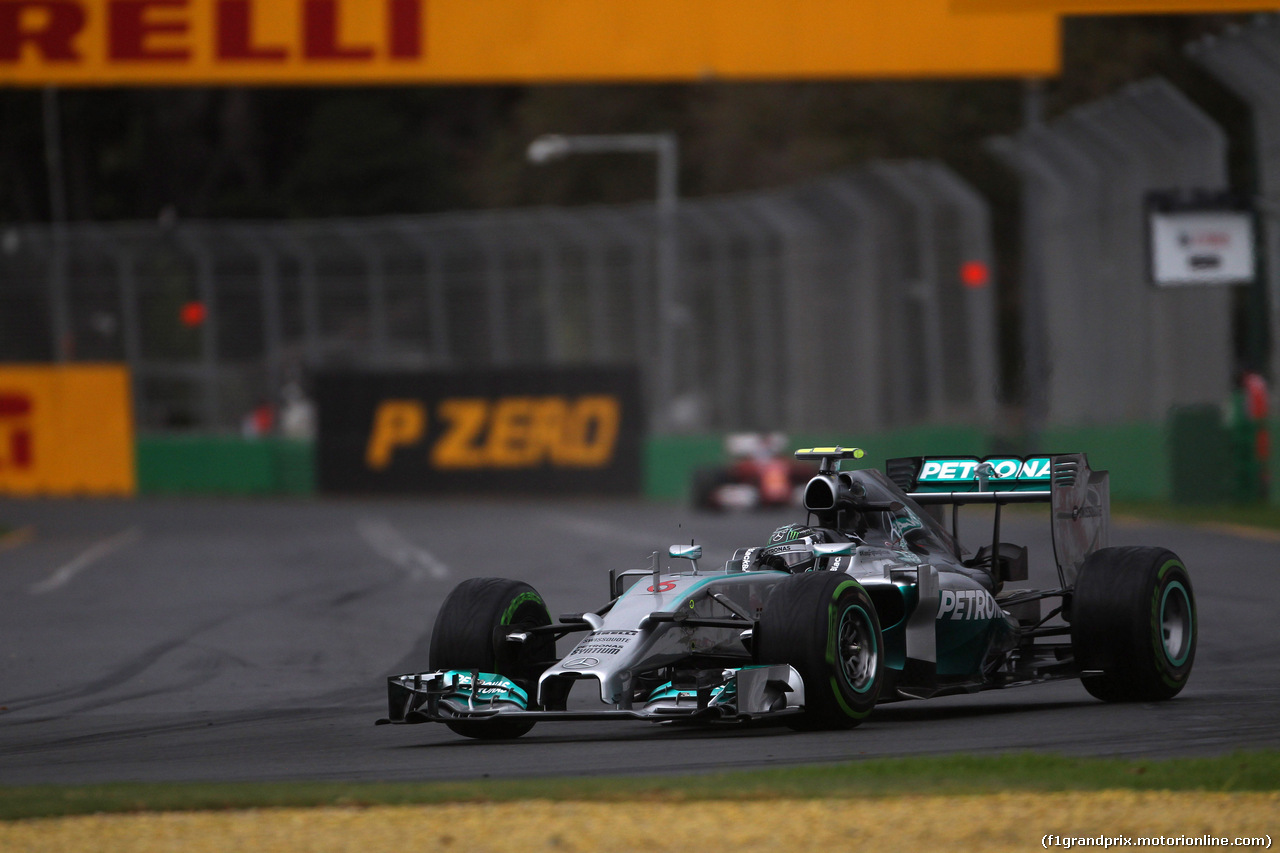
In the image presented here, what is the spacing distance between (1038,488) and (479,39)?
49.0 feet

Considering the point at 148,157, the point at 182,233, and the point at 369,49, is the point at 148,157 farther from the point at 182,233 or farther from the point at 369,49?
the point at 369,49

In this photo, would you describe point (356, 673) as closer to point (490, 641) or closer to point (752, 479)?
point (490, 641)

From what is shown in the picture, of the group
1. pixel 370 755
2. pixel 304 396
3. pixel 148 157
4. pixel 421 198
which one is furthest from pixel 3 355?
pixel 370 755

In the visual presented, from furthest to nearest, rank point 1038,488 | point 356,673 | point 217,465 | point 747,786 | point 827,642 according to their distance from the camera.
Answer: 1. point 217,465
2. point 356,673
3. point 1038,488
4. point 827,642
5. point 747,786

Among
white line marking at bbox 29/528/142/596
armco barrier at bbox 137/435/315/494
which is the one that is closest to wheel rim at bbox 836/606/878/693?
white line marking at bbox 29/528/142/596

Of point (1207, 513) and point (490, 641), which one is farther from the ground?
point (490, 641)

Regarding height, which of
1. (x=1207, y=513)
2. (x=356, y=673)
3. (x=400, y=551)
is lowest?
(x=1207, y=513)

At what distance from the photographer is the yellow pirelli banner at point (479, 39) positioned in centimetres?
2381

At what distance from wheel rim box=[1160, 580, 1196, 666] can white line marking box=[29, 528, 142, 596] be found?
10.7 metres

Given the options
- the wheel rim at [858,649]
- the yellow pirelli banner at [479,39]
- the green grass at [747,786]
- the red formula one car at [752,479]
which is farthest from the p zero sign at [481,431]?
the green grass at [747,786]

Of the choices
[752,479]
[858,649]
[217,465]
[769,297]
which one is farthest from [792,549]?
[217,465]

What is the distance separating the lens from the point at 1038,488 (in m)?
10.2

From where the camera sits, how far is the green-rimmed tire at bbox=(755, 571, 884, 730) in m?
8.13

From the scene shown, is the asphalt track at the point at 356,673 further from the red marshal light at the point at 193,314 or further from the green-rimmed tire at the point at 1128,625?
the red marshal light at the point at 193,314
